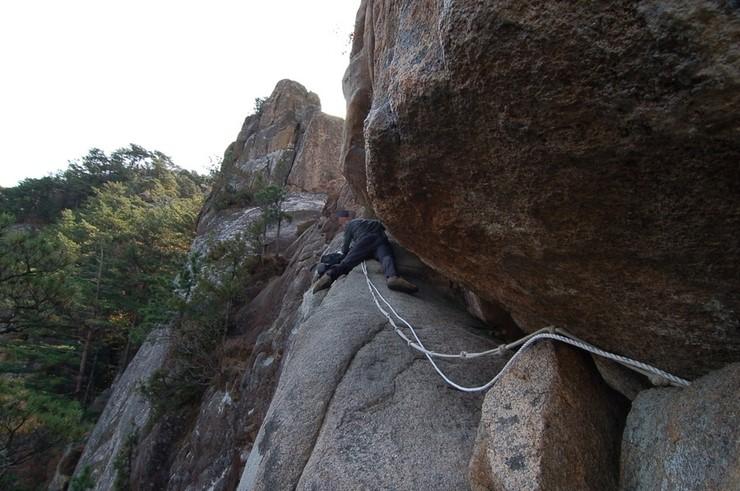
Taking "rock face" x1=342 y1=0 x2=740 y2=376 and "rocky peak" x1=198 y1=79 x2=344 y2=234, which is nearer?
"rock face" x1=342 y1=0 x2=740 y2=376

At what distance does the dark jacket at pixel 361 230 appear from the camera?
5.73 m

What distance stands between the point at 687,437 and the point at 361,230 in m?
4.78

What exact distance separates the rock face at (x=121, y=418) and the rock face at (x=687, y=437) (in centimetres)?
995

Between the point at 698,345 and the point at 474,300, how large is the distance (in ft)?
8.19

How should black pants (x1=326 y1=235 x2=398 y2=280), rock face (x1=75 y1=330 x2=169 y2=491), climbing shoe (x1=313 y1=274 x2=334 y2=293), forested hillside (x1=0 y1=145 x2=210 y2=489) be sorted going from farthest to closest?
rock face (x1=75 y1=330 x2=169 y2=491) < forested hillside (x1=0 y1=145 x2=210 y2=489) < climbing shoe (x1=313 y1=274 x2=334 y2=293) < black pants (x1=326 y1=235 x2=398 y2=280)

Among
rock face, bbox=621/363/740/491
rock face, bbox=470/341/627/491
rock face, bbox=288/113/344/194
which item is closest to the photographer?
rock face, bbox=621/363/740/491

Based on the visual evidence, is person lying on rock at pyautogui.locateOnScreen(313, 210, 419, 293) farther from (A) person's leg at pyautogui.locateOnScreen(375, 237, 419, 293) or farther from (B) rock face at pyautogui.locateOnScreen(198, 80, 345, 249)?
(B) rock face at pyautogui.locateOnScreen(198, 80, 345, 249)

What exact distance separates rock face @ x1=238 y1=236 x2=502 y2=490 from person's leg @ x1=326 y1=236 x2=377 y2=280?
157 centimetres

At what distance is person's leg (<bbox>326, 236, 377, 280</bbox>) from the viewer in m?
5.56

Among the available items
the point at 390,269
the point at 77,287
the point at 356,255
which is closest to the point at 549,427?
the point at 390,269

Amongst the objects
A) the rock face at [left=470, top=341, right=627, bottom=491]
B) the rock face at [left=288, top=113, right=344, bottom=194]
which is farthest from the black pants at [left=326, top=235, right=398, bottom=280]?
the rock face at [left=288, top=113, right=344, bottom=194]

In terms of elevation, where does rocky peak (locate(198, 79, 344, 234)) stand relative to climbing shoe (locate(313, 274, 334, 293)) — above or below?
above

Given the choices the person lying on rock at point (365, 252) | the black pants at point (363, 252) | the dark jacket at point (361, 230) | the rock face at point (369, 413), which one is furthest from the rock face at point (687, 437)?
the dark jacket at point (361, 230)

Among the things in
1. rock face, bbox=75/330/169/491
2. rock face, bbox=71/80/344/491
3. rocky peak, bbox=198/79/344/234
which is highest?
rocky peak, bbox=198/79/344/234
